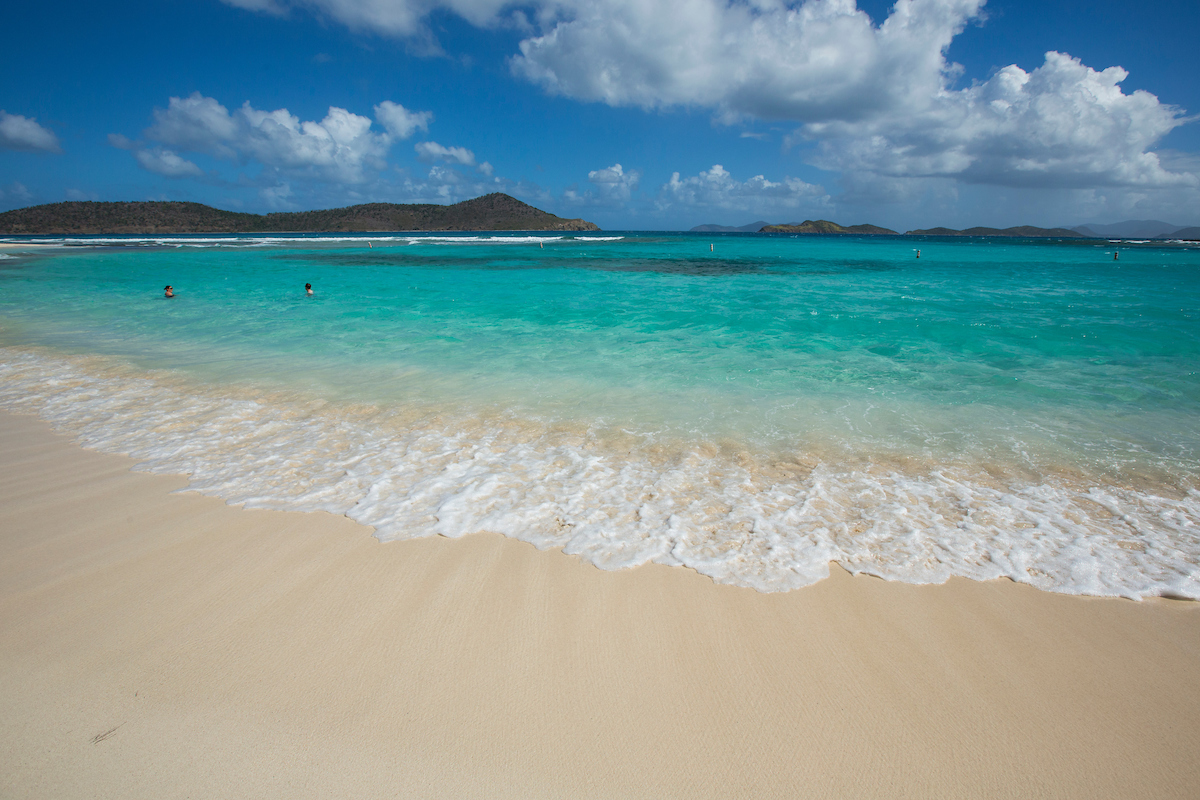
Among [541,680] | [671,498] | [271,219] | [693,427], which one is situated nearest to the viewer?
[541,680]

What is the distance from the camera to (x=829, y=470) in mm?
5363

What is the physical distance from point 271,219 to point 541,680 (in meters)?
180

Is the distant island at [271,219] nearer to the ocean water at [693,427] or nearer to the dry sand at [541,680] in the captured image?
the ocean water at [693,427]

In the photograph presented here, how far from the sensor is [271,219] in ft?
478

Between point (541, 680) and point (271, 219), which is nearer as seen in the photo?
point (541, 680)

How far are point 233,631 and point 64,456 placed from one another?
4314mm

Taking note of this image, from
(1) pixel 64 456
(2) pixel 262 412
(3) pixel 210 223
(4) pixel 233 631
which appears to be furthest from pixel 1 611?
(3) pixel 210 223

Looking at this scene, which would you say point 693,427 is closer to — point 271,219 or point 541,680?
point 541,680

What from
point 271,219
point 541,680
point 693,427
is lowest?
point 541,680

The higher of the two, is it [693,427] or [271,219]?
[271,219]

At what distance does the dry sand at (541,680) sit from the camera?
2.28 m

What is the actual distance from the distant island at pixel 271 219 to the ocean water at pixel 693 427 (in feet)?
454

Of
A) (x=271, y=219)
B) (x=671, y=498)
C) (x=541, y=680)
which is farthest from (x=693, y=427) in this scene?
(x=271, y=219)

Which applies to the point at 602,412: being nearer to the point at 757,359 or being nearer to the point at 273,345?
the point at 757,359
